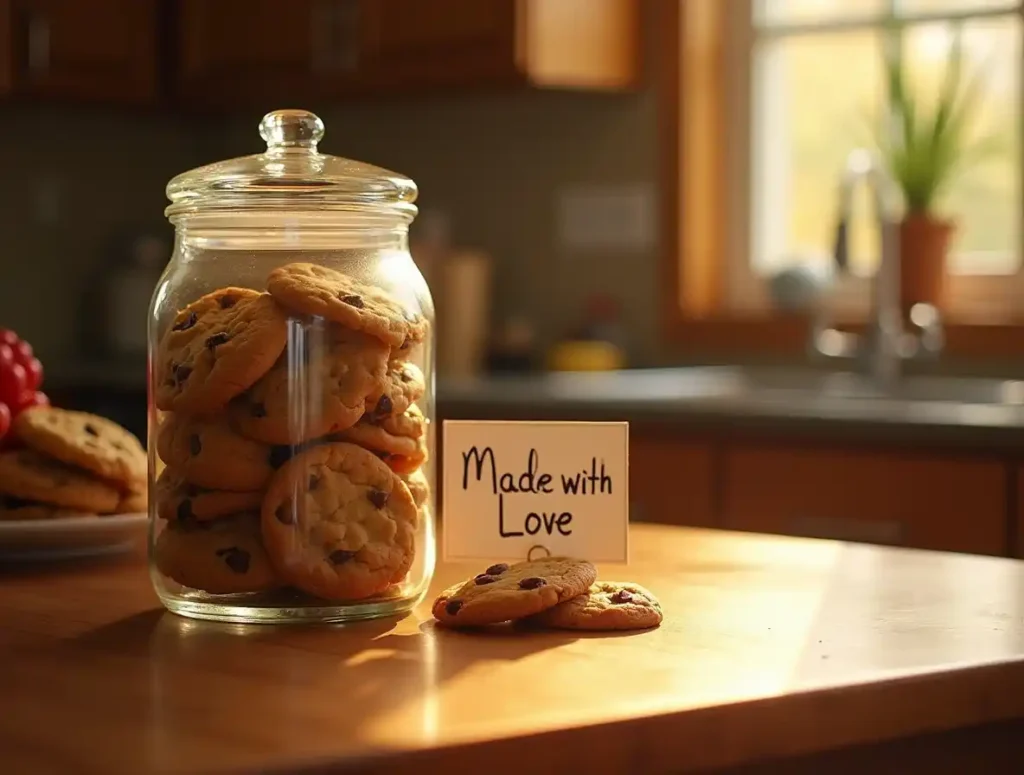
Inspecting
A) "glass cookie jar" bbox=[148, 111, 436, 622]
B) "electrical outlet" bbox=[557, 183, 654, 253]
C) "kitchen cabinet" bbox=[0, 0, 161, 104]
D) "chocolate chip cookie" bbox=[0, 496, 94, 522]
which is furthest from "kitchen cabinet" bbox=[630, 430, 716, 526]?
"kitchen cabinet" bbox=[0, 0, 161, 104]

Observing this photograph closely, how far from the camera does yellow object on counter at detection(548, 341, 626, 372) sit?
3.35 metres

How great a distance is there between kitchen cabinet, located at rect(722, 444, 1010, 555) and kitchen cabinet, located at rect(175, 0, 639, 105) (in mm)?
1081

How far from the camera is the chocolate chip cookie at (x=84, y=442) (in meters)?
1.20

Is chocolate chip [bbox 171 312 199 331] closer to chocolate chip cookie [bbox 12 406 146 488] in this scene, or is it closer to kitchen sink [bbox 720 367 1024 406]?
chocolate chip cookie [bbox 12 406 146 488]

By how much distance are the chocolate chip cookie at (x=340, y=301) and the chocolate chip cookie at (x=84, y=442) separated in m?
0.30

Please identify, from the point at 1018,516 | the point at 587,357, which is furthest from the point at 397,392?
the point at 587,357

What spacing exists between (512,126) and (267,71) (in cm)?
57

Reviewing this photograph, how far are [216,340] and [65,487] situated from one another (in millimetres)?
324

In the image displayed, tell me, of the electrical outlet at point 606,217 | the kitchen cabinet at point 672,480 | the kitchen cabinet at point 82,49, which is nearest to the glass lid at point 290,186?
the kitchen cabinet at point 672,480

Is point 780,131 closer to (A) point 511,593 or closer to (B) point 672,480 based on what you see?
(B) point 672,480

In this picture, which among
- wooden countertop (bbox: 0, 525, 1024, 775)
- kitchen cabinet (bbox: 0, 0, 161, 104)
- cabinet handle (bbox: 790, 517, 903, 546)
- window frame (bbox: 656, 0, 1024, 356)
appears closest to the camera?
wooden countertop (bbox: 0, 525, 1024, 775)

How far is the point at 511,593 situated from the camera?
3.07 feet

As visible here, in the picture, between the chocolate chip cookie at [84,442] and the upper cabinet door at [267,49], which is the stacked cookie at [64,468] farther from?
the upper cabinet door at [267,49]

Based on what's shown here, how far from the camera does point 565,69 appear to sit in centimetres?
321
